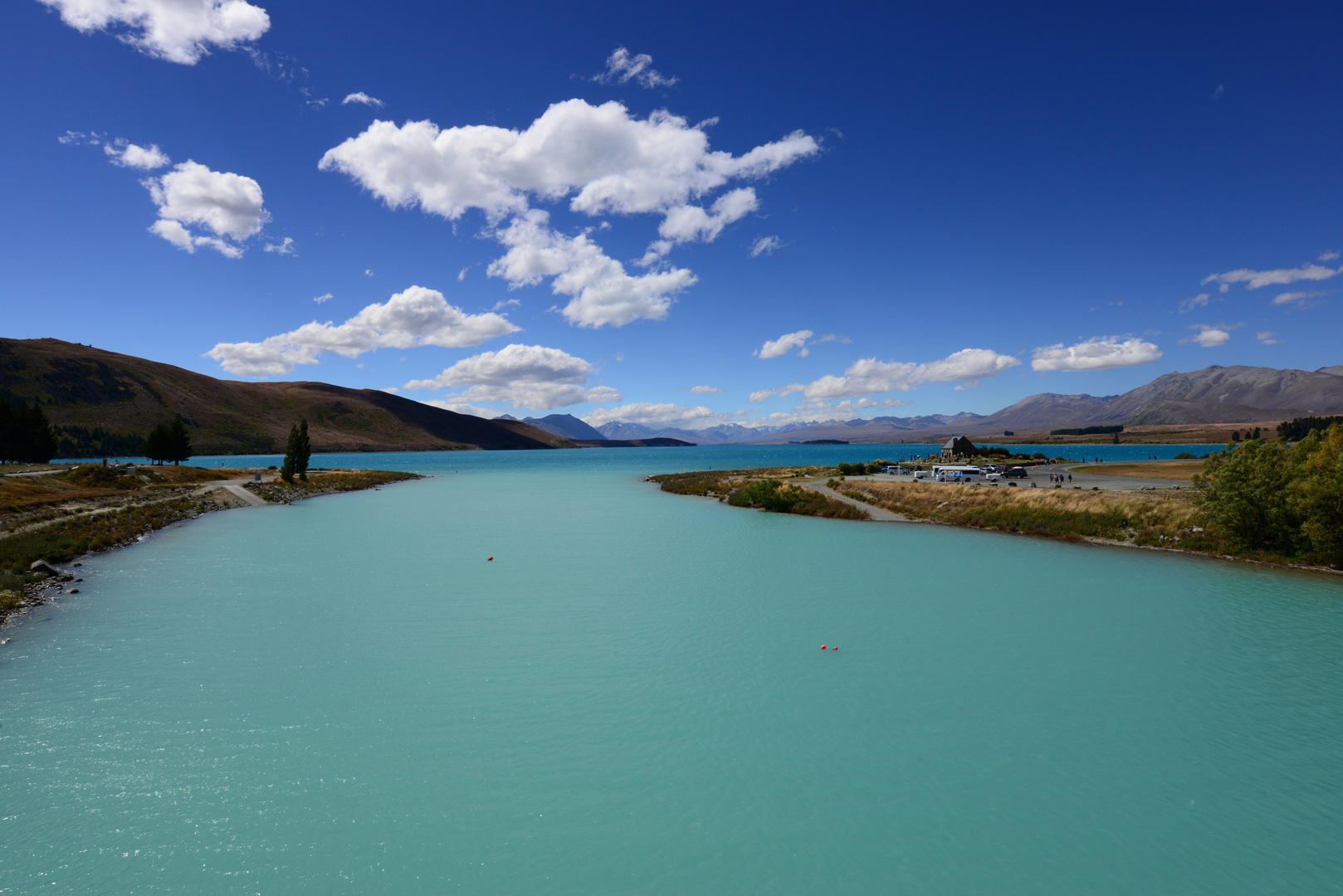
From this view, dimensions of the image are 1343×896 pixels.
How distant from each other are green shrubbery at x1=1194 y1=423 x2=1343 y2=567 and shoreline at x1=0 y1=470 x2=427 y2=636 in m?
59.4

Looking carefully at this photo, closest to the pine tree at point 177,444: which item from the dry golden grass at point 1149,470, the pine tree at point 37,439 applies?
the pine tree at point 37,439

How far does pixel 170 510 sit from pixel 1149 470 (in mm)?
116987

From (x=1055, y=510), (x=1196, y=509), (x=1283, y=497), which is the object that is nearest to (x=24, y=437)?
(x=1055, y=510)

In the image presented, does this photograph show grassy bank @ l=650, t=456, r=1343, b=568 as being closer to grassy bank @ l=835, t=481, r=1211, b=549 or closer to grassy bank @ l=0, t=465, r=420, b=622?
grassy bank @ l=835, t=481, r=1211, b=549

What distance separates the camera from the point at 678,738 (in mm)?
14352

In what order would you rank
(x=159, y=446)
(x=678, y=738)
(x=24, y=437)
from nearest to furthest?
(x=678, y=738) → (x=24, y=437) → (x=159, y=446)

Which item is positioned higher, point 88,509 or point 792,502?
point 88,509

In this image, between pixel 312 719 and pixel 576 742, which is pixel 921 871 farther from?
pixel 312 719

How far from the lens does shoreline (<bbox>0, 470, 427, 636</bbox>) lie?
25016mm

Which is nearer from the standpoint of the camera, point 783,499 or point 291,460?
point 783,499

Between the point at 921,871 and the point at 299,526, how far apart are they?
186 feet

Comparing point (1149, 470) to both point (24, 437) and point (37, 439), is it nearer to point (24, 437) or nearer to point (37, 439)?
point (24, 437)

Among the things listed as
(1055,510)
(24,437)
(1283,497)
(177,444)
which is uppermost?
(24,437)

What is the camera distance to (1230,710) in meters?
15.8
